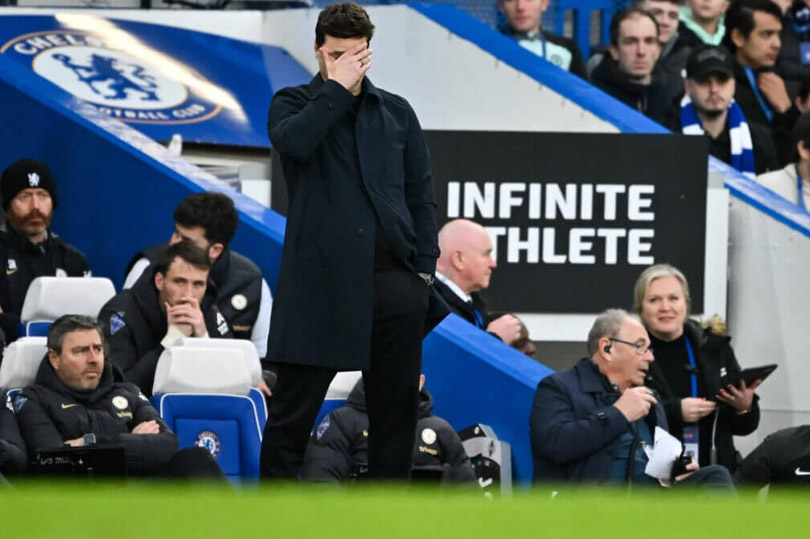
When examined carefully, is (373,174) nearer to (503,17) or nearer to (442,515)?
(442,515)

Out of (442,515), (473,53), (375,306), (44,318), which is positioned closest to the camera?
(442,515)

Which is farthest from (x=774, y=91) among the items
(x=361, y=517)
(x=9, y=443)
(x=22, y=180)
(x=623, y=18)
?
(x=361, y=517)

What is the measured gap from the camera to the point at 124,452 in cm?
653

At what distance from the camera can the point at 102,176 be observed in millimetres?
10078

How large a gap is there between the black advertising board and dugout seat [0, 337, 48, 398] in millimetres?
3169

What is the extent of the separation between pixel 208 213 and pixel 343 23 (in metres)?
3.24

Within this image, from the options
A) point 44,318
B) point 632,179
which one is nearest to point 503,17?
point 632,179

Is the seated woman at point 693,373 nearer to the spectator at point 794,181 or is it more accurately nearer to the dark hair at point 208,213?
the dark hair at point 208,213

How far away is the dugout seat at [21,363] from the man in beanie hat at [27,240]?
1.22m

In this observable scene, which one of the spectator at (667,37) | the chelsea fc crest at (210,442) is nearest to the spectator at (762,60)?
the spectator at (667,37)

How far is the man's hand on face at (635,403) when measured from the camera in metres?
7.79

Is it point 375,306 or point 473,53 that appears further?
point 473,53

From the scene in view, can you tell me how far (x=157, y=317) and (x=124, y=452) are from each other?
1.73m

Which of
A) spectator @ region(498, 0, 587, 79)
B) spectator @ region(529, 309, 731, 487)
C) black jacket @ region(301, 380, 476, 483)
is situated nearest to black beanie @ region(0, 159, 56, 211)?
black jacket @ region(301, 380, 476, 483)
